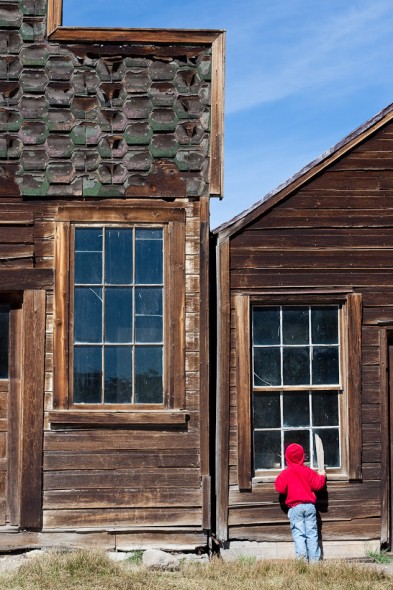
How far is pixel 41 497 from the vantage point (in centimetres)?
899

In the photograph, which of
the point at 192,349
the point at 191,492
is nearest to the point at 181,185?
the point at 192,349

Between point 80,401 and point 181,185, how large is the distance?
7.62 feet

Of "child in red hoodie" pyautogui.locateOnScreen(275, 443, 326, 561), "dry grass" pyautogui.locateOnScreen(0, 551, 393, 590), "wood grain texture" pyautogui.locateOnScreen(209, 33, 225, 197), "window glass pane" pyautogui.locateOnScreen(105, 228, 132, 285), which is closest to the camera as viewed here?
"dry grass" pyautogui.locateOnScreen(0, 551, 393, 590)

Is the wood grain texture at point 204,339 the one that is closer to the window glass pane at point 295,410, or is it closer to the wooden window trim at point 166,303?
the wooden window trim at point 166,303

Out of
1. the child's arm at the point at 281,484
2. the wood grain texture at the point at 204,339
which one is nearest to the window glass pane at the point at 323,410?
the child's arm at the point at 281,484

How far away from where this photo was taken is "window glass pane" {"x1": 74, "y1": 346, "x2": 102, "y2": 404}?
358 inches

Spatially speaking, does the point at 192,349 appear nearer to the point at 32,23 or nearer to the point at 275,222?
the point at 275,222

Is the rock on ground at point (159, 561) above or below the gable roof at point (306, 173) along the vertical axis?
below

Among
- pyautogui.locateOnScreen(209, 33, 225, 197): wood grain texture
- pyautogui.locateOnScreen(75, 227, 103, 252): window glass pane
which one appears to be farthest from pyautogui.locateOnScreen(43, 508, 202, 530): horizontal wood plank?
pyautogui.locateOnScreen(209, 33, 225, 197): wood grain texture

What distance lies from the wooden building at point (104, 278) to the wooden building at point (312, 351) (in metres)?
0.34

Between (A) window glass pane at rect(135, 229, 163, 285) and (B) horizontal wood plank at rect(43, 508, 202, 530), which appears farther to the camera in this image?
(A) window glass pane at rect(135, 229, 163, 285)

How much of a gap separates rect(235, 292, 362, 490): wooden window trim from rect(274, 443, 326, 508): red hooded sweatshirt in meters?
0.23

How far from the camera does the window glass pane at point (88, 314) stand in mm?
9141

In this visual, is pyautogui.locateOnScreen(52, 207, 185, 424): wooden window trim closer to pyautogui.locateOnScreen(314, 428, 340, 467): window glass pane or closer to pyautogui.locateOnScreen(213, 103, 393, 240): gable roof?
Answer: pyautogui.locateOnScreen(213, 103, 393, 240): gable roof
